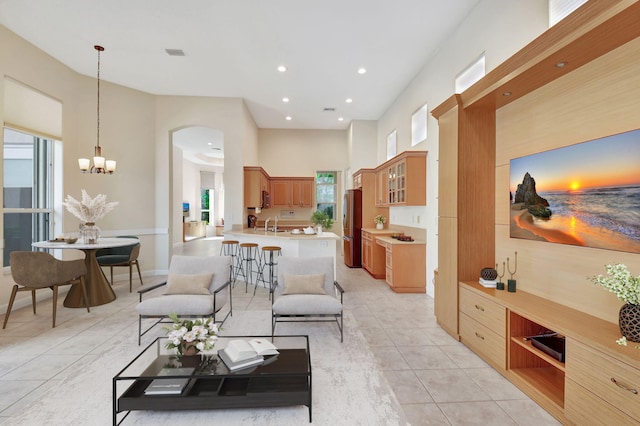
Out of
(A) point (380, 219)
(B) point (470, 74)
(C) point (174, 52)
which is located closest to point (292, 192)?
(A) point (380, 219)

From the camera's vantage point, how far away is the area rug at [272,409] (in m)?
1.94

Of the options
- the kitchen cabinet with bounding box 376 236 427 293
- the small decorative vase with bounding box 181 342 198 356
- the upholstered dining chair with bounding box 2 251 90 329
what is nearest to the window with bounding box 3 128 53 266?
the upholstered dining chair with bounding box 2 251 90 329

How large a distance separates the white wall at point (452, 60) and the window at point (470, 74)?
68 millimetres

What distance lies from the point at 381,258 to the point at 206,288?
13.1 feet

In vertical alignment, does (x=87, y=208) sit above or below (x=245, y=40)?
below

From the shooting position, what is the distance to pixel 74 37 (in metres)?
→ 4.36

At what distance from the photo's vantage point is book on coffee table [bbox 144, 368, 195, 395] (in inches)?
75.0

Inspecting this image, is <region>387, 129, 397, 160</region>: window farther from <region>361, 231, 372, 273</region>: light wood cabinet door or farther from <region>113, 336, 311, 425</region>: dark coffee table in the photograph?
<region>113, 336, 311, 425</region>: dark coffee table

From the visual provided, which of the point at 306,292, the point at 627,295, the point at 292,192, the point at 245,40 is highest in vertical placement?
the point at 245,40

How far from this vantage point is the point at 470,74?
12.9 feet

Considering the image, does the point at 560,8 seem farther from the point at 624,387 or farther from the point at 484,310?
the point at 624,387

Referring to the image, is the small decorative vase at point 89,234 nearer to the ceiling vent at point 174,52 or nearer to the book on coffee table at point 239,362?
the ceiling vent at point 174,52

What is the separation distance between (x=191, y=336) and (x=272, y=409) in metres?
0.78

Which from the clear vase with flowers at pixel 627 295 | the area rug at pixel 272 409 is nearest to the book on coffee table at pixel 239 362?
the area rug at pixel 272 409
